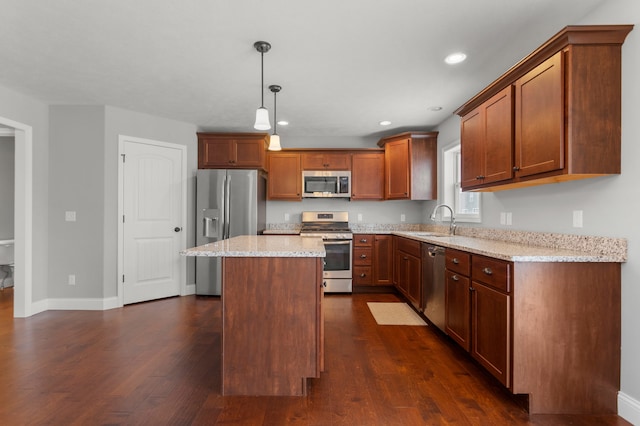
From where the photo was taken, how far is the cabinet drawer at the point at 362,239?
460cm

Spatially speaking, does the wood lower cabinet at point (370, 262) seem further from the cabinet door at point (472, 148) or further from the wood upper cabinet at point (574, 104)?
the wood upper cabinet at point (574, 104)

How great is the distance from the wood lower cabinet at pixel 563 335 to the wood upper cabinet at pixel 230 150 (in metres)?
3.71

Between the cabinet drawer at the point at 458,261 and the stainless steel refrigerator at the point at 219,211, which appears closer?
the cabinet drawer at the point at 458,261

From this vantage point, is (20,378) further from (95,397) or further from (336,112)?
(336,112)

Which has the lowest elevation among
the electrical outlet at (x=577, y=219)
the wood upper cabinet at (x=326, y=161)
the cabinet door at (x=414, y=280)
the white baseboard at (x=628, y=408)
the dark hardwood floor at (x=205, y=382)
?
the dark hardwood floor at (x=205, y=382)

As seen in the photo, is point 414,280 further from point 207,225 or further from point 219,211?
point 207,225

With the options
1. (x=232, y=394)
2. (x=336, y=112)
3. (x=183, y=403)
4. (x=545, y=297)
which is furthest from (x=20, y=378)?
(x=336, y=112)

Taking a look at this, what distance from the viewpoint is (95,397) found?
1.94 meters

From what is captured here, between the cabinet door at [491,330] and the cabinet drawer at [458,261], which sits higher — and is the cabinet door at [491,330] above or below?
below

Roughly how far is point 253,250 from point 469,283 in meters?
1.58

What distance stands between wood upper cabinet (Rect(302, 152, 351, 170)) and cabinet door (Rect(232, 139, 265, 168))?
0.70 metres

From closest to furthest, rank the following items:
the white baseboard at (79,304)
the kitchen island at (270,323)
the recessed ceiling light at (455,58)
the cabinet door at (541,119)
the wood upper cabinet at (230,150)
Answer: the cabinet door at (541,119) → the kitchen island at (270,323) → the recessed ceiling light at (455,58) → the white baseboard at (79,304) → the wood upper cabinet at (230,150)

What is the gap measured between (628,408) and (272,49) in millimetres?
3181

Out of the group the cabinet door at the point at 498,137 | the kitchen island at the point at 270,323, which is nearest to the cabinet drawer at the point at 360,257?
the cabinet door at the point at 498,137
